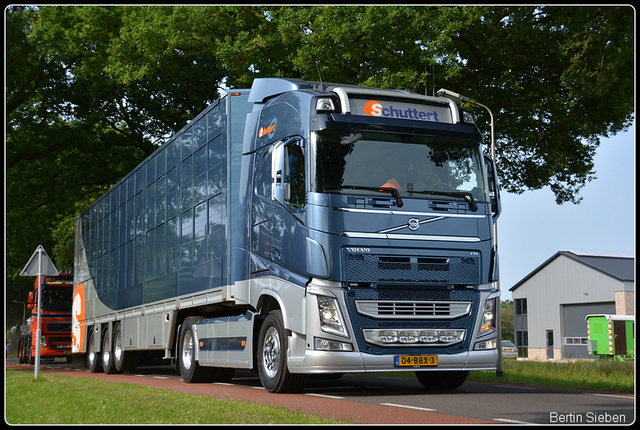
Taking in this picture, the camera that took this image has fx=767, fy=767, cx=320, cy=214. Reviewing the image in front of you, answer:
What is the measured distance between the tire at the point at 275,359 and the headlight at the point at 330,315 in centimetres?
76

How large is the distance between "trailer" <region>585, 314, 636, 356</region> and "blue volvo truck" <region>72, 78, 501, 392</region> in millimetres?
22092

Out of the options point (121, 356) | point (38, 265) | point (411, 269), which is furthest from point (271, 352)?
point (121, 356)

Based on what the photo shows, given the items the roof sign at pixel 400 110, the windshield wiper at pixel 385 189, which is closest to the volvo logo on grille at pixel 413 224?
the windshield wiper at pixel 385 189

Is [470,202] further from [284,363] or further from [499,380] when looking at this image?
[499,380]

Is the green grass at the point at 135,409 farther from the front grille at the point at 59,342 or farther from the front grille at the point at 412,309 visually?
the front grille at the point at 59,342

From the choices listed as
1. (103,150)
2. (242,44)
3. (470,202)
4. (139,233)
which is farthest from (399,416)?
(103,150)

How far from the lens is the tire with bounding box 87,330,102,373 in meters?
20.5

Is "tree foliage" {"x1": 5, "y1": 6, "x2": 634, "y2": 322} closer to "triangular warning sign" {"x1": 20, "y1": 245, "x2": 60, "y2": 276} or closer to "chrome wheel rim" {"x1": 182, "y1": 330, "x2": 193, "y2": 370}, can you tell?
"chrome wheel rim" {"x1": 182, "y1": 330, "x2": 193, "y2": 370}

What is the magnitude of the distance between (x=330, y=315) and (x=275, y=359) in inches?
54.9

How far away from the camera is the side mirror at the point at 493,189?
10.8 meters

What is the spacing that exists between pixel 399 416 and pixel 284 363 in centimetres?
270

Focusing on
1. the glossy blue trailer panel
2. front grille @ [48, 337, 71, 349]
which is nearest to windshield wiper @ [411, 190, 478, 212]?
the glossy blue trailer panel

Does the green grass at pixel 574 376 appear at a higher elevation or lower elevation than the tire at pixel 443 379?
lower

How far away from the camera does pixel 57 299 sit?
2902cm
